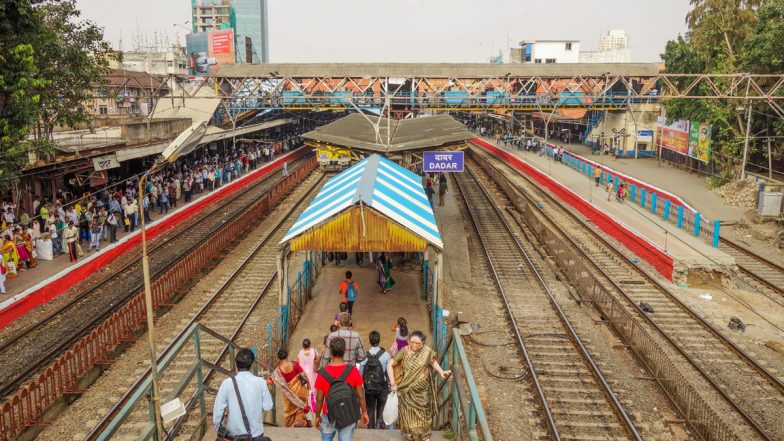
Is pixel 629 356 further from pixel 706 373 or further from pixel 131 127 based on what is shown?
pixel 131 127

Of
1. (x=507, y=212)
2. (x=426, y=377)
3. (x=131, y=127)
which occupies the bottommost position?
(x=507, y=212)

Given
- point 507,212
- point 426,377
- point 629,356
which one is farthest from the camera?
point 507,212

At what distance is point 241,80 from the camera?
50750 millimetres

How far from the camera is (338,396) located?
21.3 feet

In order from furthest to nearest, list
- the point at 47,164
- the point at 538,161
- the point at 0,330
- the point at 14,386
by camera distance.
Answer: the point at 538,161 < the point at 47,164 < the point at 0,330 < the point at 14,386

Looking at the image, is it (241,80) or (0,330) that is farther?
(241,80)

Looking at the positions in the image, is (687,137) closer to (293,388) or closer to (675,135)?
(675,135)

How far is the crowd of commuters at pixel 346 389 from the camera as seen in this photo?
6.39 metres

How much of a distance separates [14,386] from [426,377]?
915 centimetres

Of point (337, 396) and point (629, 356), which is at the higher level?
point (337, 396)

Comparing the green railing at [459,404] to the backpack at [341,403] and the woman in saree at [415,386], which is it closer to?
the woman in saree at [415,386]

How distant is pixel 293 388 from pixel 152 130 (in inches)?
999

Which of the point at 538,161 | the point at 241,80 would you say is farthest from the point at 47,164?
the point at 538,161

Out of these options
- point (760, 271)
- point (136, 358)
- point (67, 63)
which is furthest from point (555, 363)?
point (67, 63)
